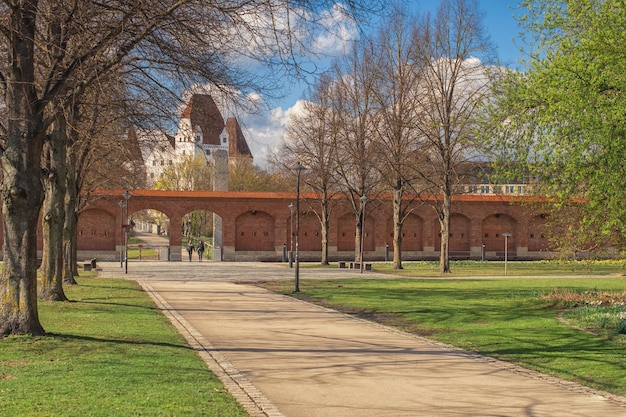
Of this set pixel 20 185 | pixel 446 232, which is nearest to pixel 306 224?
pixel 446 232

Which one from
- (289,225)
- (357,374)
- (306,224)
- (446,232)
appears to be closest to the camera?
(357,374)

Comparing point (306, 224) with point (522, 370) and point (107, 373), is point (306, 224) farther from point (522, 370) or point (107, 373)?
point (107, 373)

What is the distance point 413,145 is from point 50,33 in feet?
82.2

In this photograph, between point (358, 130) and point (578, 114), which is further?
point (358, 130)

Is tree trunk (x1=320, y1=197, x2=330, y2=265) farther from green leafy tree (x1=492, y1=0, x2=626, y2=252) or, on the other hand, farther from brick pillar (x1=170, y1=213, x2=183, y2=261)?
green leafy tree (x1=492, y1=0, x2=626, y2=252)

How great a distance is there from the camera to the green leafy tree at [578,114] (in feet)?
45.2

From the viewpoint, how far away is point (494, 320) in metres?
15.8

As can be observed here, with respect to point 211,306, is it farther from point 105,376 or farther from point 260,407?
point 260,407

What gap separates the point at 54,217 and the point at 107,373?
34.0 ft

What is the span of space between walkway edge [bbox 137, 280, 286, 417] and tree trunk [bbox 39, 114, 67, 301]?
4.64 m

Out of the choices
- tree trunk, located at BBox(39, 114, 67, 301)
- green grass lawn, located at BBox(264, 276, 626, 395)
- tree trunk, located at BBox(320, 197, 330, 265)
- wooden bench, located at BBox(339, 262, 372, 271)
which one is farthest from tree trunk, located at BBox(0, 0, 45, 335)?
tree trunk, located at BBox(320, 197, 330, 265)

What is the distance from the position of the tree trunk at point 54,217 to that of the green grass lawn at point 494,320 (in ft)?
23.6

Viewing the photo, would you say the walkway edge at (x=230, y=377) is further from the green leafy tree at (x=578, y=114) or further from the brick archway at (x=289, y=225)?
the brick archway at (x=289, y=225)

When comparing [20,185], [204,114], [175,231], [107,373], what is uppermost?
[204,114]
